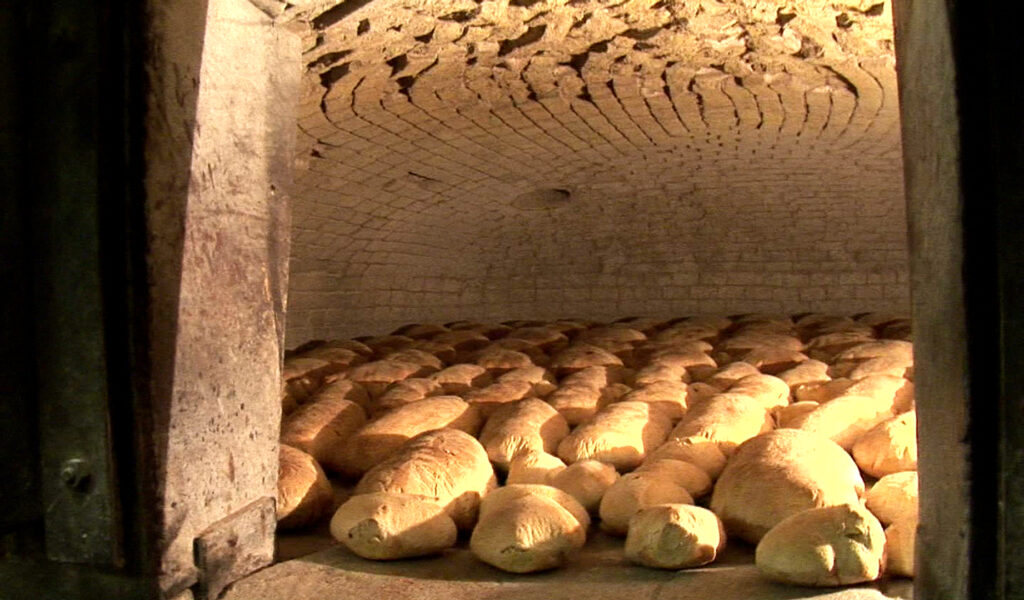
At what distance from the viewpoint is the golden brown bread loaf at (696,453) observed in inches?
86.4

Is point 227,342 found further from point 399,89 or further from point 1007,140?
point 399,89

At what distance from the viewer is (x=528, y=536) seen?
1.83 m

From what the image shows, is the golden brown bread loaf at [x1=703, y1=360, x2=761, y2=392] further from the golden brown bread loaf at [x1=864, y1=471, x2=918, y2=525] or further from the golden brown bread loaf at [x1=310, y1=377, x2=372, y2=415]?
the golden brown bread loaf at [x1=310, y1=377, x2=372, y2=415]

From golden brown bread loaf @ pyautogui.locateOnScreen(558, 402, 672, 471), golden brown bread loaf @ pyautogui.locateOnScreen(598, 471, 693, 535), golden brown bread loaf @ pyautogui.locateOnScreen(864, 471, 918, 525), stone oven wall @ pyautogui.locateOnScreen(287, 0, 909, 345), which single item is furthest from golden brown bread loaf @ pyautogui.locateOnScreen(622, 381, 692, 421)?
stone oven wall @ pyautogui.locateOnScreen(287, 0, 909, 345)

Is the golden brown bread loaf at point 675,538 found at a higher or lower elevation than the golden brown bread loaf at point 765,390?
lower

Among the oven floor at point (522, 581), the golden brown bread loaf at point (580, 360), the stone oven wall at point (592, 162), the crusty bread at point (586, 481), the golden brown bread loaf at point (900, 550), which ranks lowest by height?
the oven floor at point (522, 581)

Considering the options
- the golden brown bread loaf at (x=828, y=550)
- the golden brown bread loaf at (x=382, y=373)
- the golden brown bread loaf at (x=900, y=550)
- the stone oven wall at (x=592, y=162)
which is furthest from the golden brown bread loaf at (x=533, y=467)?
the stone oven wall at (x=592, y=162)

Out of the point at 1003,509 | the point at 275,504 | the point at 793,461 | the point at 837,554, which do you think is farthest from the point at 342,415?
the point at 1003,509

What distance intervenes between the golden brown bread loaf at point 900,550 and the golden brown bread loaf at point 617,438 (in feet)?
2.32

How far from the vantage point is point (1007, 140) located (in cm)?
136

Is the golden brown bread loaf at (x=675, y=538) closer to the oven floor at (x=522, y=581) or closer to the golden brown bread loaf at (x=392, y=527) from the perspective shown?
the oven floor at (x=522, y=581)

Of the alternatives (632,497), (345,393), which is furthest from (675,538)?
(345,393)

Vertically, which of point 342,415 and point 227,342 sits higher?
point 227,342

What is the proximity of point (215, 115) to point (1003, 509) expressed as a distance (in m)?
1.56
